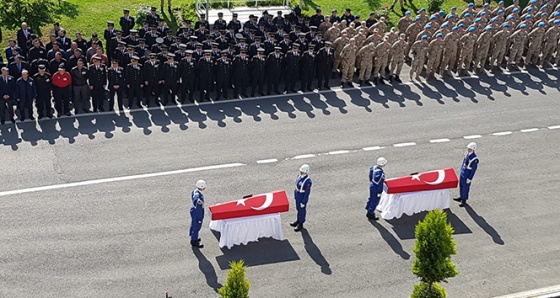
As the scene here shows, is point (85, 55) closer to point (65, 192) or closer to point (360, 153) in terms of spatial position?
point (65, 192)

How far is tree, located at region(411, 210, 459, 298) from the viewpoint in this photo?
1196cm


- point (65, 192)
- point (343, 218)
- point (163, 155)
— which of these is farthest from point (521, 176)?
point (65, 192)

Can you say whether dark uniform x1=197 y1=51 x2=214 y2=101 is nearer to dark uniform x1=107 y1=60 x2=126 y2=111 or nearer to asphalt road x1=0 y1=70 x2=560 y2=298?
asphalt road x1=0 y1=70 x2=560 y2=298

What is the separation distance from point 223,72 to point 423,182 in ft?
23.2

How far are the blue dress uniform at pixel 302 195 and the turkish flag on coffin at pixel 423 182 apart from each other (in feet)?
6.36

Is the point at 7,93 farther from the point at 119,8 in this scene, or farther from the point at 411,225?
the point at 411,225

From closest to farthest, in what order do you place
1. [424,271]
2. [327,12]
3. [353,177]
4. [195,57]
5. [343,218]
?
[424,271], [343,218], [353,177], [195,57], [327,12]

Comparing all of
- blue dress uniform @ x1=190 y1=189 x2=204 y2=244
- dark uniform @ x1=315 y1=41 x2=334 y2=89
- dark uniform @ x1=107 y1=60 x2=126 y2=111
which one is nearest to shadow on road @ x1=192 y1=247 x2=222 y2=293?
blue dress uniform @ x1=190 y1=189 x2=204 y2=244

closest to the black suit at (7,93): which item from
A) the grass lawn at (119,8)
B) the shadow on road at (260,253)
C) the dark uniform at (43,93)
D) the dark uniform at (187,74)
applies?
the dark uniform at (43,93)

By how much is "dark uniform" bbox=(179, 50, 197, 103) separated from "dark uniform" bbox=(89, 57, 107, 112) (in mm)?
2064

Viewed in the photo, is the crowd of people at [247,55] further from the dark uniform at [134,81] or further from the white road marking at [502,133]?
the white road marking at [502,133]

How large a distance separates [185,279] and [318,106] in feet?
28.9

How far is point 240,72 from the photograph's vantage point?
2111 cm

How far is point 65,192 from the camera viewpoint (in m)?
16.5
